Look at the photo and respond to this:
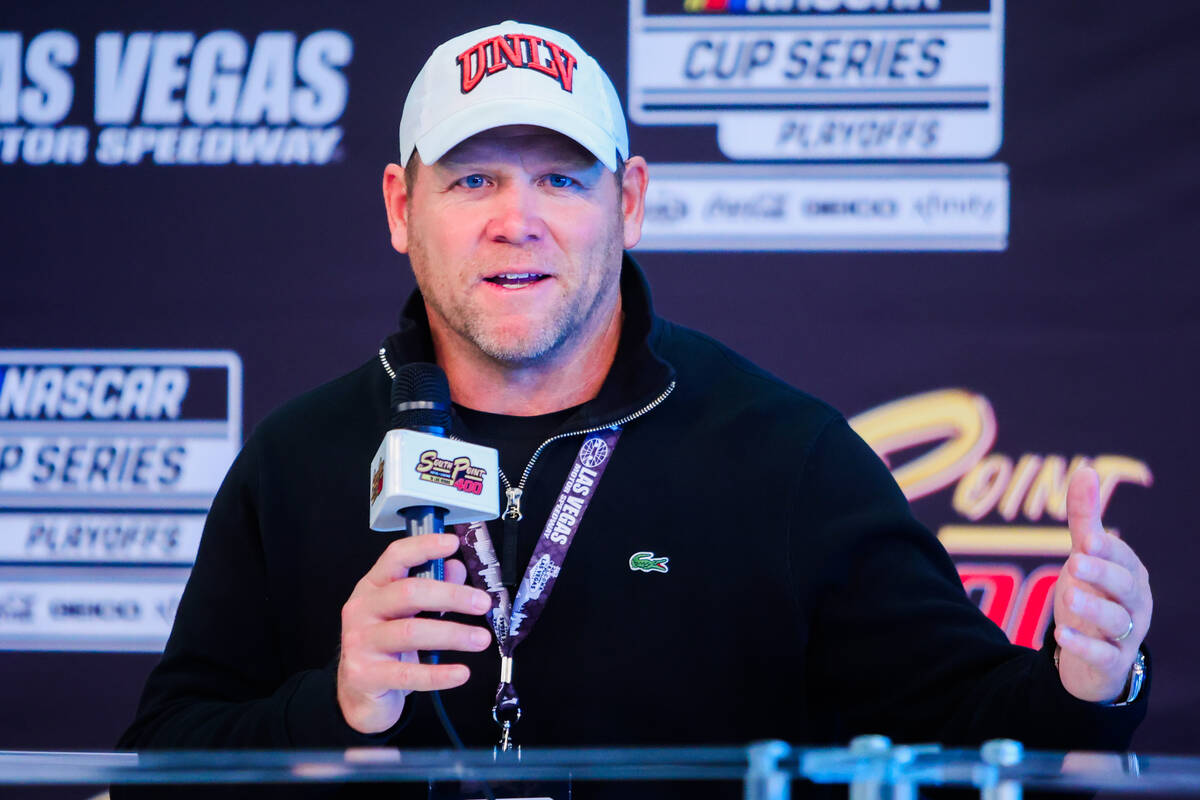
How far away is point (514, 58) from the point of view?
148 cm

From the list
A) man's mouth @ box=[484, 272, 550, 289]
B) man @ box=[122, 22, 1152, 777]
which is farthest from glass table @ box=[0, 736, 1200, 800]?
man's mouth @ box=[484, 272, 550, 289]

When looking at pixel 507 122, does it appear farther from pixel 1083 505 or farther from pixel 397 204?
pixel 1083 505

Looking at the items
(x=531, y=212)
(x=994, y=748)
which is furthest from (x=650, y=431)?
(x=994, y=748)

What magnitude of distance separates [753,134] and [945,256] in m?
0.43

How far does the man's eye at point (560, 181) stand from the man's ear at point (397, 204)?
21 centimetres

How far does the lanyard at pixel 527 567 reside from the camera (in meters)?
1.33

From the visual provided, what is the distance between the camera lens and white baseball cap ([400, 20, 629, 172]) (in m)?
1.42

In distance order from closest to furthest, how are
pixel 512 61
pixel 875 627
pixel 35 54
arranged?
pixel 875 627, pixel 512 61, pixel 35 54

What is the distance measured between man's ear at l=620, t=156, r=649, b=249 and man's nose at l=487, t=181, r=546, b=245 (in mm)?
185

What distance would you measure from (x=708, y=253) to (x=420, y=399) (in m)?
1.37

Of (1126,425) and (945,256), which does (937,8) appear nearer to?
(945,256)

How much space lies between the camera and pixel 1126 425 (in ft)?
7.75

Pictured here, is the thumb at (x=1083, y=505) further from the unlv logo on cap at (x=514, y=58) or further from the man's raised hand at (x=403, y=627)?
the unlv logo on cap at (x=514, y=58)

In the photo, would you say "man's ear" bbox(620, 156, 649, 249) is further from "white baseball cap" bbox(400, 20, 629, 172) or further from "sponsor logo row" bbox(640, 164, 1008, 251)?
"sponsor logo row" bbox(640, 164, 1008, 251)
